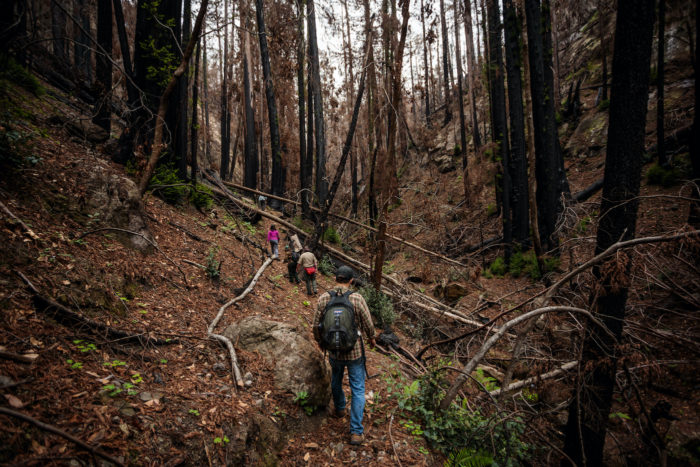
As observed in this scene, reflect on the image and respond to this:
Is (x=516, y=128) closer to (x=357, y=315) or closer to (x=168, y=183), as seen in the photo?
(x=357, y=315)

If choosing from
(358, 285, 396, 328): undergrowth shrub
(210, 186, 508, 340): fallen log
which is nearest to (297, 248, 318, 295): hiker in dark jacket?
(358, 285, 396, 328): undergrowth shrub

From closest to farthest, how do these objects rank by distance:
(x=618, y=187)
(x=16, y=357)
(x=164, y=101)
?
(x=16, y=357) < (x=618, y=187) < (x=164, y=101)

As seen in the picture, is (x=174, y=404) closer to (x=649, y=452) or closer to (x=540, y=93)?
(x=649, y=452)

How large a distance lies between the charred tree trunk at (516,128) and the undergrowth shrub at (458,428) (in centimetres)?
902

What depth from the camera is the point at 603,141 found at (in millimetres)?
13250

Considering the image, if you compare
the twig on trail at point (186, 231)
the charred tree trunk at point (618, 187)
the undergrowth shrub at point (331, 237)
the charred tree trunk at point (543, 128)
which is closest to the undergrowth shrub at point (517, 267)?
the charred tree trunk at point (543, 128)

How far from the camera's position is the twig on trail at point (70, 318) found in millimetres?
2957

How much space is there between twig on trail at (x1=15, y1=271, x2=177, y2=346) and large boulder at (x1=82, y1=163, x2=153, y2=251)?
6.51 feet

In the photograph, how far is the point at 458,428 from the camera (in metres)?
3.96

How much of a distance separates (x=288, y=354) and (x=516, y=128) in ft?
35.2

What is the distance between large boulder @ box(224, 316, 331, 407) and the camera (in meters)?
3.90

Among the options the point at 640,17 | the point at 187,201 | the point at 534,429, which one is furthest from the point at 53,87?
the point at 534,429

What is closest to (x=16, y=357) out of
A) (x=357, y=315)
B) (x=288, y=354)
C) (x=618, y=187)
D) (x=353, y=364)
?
(x=288, y=354)

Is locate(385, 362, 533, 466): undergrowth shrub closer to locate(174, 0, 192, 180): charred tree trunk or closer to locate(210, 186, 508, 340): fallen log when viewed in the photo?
locate(210, 186, 508, 340): fallen log
